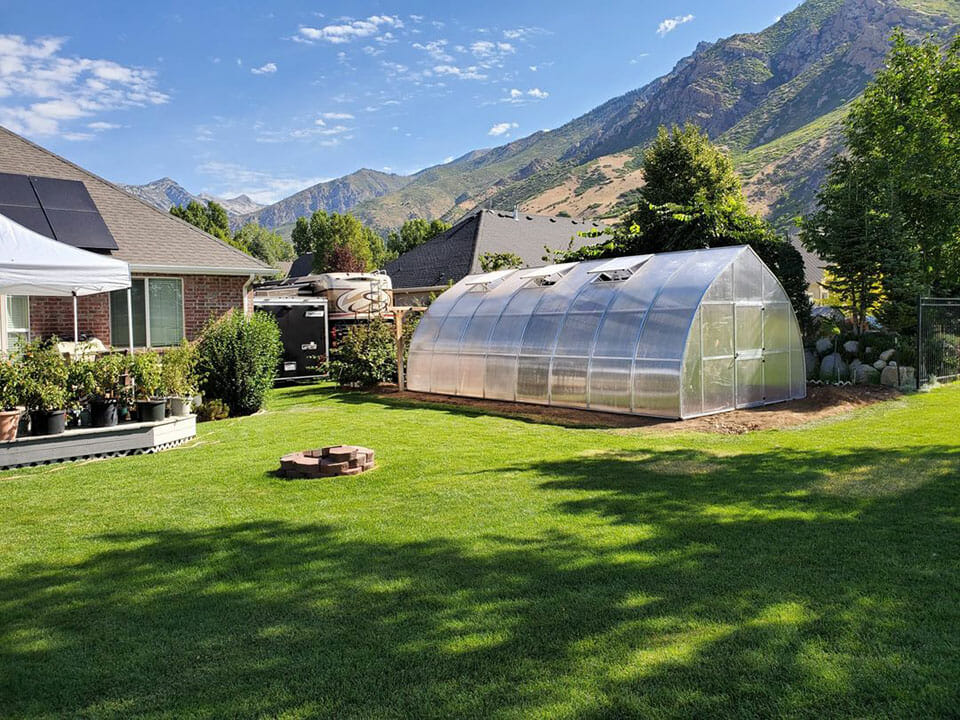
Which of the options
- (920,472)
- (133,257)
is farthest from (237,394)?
(920,472)

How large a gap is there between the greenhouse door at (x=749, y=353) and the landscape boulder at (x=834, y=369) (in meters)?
4.43

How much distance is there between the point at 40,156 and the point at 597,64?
140 feet

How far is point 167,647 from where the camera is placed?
3.91 metres

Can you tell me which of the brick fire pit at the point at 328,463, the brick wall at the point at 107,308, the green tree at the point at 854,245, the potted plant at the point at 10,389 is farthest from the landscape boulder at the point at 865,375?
the potted plant at the point at 10,389

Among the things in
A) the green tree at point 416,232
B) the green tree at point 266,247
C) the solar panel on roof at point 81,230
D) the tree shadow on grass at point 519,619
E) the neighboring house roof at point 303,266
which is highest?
the green tree at point 266,247

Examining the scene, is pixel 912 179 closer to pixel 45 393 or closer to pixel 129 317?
pixel 45 393

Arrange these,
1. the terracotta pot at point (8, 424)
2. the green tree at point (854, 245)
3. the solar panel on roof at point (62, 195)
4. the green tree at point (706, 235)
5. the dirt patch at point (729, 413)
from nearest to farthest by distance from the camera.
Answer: the terracotta pot at point (8, 424) → the dirt patch at point (729, 413) → the solar panel on roof at point (62, 195) → the green tree at point (706, 235) → the green tree at point (854, 245)

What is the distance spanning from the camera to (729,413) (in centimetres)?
1284

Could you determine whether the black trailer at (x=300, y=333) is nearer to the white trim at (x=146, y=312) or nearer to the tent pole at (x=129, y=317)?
the white trim at (x=146, y=312)

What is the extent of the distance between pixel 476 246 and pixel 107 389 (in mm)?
23447

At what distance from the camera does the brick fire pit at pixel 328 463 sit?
813 cm

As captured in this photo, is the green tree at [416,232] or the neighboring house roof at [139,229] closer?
the neighboring house roof at [139,229]

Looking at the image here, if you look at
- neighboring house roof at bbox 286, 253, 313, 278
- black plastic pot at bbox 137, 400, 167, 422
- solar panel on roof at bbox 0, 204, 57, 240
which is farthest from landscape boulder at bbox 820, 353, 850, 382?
neighboring house roof at bbox 286, 253, 313, 278

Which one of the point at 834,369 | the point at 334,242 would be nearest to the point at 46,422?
the point at 834,369
